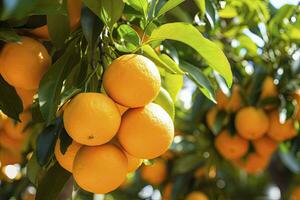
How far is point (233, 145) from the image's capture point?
74.3 inches

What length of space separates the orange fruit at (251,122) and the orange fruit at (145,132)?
795mm

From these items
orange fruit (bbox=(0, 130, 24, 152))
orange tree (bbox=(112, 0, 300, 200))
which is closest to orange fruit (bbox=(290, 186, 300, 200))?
orange tree (bbox=(112, 0, 300, 200))

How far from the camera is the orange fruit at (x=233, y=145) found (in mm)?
1887

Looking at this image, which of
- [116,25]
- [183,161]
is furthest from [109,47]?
[183,161]

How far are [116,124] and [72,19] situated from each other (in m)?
0.32

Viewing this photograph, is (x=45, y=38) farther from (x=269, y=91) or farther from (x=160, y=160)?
(x=160, y=160)

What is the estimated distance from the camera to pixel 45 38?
119 cm

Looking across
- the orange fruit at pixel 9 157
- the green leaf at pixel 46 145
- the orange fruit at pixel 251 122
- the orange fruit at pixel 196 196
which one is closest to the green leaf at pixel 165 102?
the green leaf at pixel 46 145

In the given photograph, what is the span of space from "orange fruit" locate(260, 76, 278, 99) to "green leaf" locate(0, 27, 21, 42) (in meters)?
1.06

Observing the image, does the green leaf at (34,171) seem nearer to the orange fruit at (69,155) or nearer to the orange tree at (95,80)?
the orange tree at (95,80)

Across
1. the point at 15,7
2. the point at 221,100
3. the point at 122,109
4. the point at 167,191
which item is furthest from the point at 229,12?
the point at 15,7

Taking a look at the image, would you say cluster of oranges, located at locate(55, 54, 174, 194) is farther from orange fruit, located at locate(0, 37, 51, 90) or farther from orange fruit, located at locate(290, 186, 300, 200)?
orange fruit, located at locate(290, 186, 300, 200)

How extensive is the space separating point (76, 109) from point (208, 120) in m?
1.12

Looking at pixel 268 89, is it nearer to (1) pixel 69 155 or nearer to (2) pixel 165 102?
(2) pixel 165 102
